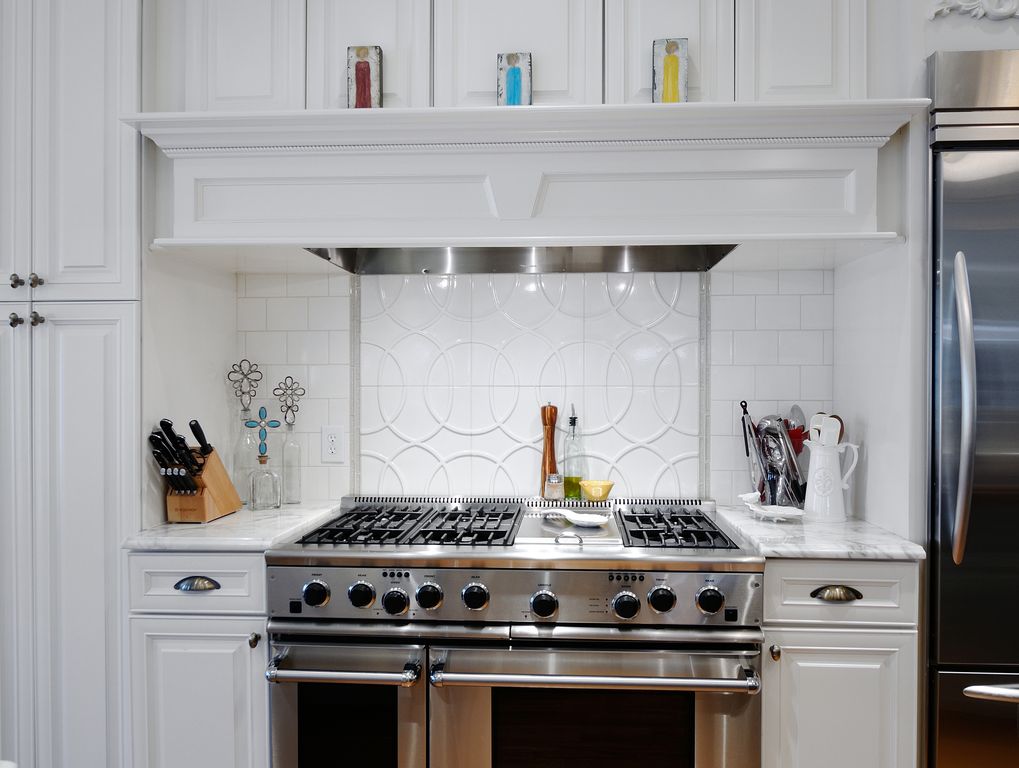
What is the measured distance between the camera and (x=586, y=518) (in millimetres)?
2104

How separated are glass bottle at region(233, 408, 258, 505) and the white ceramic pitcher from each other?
1897mm

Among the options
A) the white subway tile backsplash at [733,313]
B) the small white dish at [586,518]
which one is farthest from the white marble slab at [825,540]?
the white subway tile backsplash at [733,313]

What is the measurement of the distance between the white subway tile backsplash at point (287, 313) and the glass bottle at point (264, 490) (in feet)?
1.62

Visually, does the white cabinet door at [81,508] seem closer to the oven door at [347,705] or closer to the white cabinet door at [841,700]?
the oven door at [347,705]

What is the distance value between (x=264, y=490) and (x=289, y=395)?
37cm

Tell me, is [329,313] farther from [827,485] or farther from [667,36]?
[827,485]

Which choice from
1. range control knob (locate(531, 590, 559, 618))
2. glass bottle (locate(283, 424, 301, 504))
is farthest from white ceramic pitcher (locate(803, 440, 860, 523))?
glass bottle (locate(283, 424, 301, 504))

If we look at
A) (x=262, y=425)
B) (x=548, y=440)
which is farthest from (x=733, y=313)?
(x=262, y=425)

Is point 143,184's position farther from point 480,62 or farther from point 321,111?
point 480,62

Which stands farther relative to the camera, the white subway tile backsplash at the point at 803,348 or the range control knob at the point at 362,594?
the white subway tile backsplash at the point at 803,348

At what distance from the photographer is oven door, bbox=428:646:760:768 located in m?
1.77

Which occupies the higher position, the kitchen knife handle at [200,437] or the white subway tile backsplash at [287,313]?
the white subway tile backsplash at [287,313]

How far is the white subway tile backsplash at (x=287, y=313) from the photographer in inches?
99.4

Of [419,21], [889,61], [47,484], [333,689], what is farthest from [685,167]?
[47,484]
